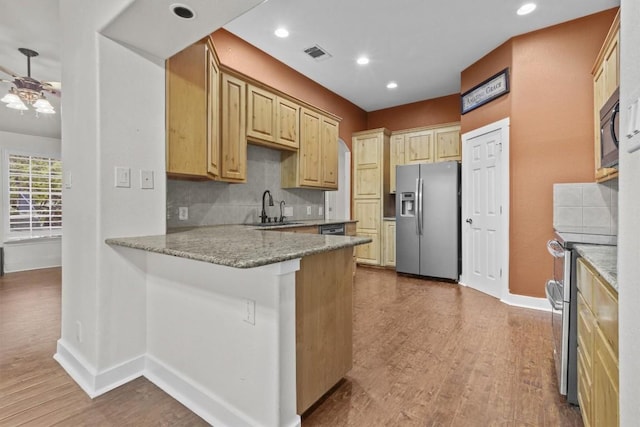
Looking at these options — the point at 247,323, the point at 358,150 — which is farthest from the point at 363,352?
the point at 358,150

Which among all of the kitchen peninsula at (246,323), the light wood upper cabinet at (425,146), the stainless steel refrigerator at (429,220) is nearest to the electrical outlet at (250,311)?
the kitchen peninsula at (246,323)

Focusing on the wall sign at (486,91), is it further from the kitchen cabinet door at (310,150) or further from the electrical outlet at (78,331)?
the electrical outlet at (78,331)

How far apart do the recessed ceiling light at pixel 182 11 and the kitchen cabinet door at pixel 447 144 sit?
14.5 ft

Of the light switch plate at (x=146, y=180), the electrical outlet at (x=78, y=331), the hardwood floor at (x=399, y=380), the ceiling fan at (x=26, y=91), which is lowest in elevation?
the hardwood floor at (x=399, y=380)

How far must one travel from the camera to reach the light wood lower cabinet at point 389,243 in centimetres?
535

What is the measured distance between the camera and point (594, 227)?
288 cm

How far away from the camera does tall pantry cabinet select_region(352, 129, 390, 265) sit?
5.49m

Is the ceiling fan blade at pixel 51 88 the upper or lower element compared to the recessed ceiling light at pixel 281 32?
lower

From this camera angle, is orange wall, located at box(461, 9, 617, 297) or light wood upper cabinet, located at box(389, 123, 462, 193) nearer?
orange wall, located at box(461, 9, 617, 297)

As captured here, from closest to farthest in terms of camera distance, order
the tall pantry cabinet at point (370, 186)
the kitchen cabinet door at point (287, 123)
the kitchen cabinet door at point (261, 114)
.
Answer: the kitchen cabinet door at point (261, 114) → the kitchen cabinet door at point (287, 123) → the tall pantry cabinet at point (370, 186)

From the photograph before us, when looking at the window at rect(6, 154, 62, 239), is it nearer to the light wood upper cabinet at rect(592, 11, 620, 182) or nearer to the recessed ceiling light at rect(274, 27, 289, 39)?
the recessed ceiling light at rect(274, 27, 289, 39)

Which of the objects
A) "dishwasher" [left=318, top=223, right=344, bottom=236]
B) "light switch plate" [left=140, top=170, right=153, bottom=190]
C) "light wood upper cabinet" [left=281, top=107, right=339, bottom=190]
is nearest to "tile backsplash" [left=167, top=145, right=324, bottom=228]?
"light wood upper cabinet" [left=281, top=107, right=339, bottom=190]

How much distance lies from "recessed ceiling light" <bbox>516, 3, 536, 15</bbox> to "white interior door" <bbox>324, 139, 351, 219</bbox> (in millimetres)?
3093

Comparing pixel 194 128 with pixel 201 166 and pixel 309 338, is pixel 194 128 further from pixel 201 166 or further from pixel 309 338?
pixel 309 338
